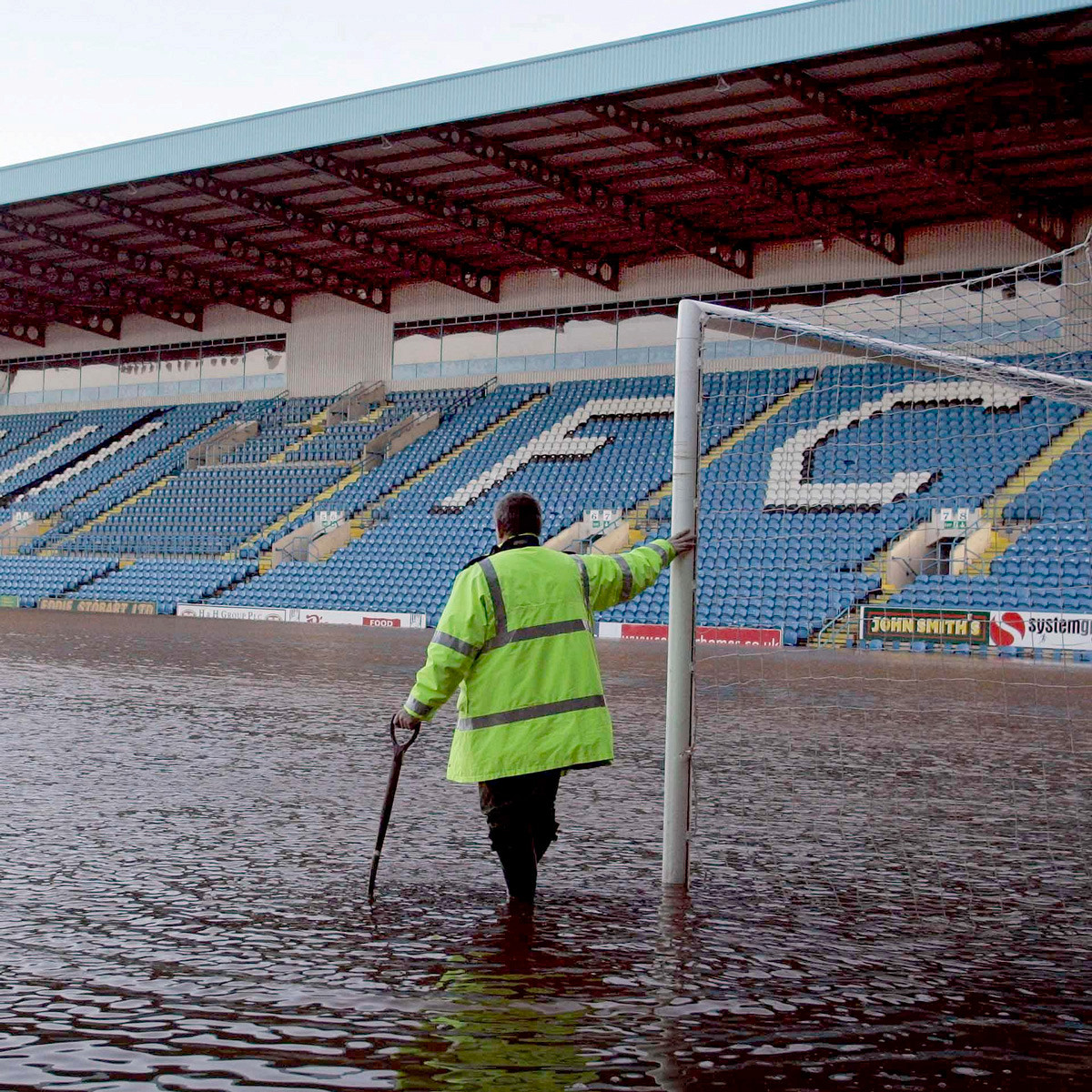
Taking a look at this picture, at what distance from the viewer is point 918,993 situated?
13.2 feet

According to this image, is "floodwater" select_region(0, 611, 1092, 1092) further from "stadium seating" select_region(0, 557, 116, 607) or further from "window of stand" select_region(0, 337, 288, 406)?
"window of stand" select_region(0, 337, 288, 406)

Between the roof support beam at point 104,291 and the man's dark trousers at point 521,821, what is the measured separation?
39306mm

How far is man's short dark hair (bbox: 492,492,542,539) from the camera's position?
4957 mm

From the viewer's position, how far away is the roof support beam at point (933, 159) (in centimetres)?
2330

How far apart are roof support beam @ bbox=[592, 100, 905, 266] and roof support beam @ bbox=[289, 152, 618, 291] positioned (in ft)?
20.4

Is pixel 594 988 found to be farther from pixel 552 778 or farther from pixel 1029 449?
pixel 1029 449

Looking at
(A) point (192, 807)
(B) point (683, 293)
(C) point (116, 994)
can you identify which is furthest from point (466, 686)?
(B) point (683, 293)

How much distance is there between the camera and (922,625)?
20812 mm

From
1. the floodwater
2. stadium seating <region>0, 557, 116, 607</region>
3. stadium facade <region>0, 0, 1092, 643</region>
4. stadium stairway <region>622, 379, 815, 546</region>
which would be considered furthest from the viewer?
stadium seating <region>0, 557, 116, 607</region>

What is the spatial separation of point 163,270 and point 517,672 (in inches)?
1479

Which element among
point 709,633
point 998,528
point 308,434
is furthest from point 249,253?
point 998,528

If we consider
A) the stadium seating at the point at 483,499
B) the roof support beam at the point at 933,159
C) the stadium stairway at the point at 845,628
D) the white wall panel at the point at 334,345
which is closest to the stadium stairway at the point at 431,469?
the stadium seating at the point at 483,499

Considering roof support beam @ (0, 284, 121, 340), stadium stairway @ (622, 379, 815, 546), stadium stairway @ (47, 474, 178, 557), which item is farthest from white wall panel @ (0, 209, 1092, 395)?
stadium stairway @ (47, 474, 178, 557)

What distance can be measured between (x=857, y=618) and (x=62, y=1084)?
18.9m
